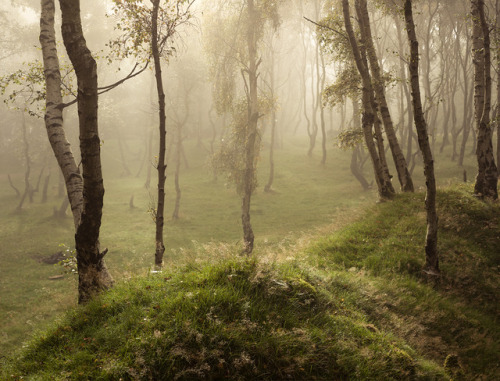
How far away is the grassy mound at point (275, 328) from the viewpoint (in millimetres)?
4031

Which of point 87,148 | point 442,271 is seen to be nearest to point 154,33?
point 87,148

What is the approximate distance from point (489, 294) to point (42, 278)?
56.9ft

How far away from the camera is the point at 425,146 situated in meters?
7.84

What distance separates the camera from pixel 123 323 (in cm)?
455

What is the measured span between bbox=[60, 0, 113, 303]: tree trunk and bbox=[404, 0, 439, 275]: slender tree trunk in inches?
258

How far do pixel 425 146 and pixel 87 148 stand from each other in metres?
7.02

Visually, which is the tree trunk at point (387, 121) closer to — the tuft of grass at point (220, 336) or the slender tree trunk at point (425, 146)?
the slender tree trunk at point (425, 146)

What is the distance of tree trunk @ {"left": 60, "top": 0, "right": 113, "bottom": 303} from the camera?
215 inches

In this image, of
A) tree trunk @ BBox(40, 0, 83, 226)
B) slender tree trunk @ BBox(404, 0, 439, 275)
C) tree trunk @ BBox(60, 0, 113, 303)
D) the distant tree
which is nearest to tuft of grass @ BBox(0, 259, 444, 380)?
tree trunk @ BBox(60, 0, 113, 303)

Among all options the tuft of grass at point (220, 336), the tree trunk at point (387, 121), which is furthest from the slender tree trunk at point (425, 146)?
the tree trunk at point (387, 121)

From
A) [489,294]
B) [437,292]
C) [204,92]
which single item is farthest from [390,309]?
[204,92]

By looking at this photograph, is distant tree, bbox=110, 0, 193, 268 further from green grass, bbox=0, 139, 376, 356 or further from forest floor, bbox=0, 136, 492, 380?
green grass, bbox=0, 139, 376, 356

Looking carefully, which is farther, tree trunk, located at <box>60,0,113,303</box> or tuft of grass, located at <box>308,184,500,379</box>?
tuft of grass, located at <box>308,184,500,379</box>

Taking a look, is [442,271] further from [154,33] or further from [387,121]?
[154,33]
